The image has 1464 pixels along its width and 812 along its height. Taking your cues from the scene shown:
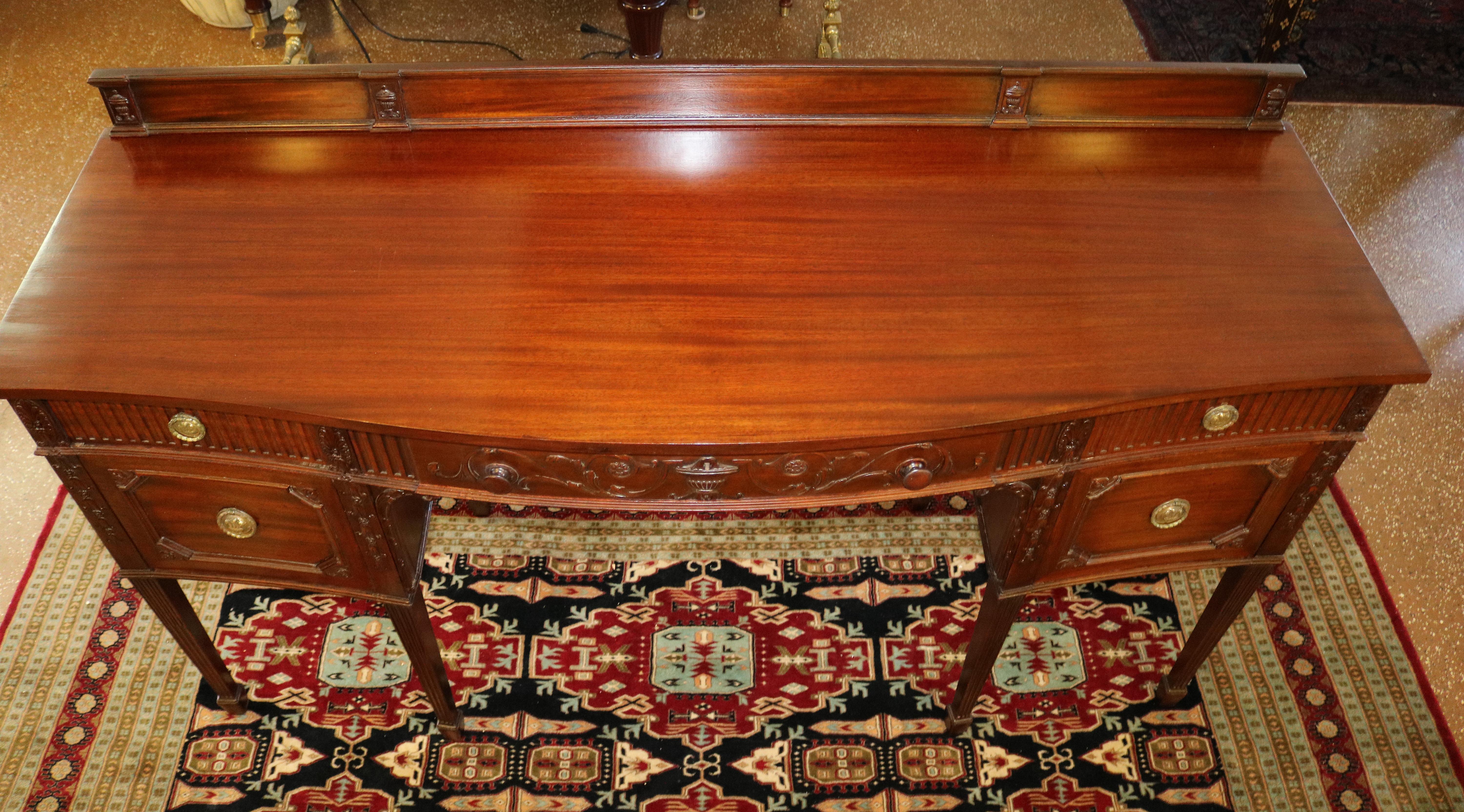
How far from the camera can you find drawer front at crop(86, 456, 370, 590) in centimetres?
157

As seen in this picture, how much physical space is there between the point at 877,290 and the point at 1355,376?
0.63 metres

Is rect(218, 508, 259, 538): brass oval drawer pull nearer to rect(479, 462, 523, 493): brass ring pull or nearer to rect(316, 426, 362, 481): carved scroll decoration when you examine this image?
rect(316, 426, 362, 481): carved scroll decoration

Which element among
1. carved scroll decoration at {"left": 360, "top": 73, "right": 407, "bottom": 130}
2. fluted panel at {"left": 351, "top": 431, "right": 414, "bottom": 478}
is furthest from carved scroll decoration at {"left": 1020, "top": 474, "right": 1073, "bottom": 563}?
carved scroll decoration at {"left": 360, "top": 73, "right": 407, "bottom": 130}

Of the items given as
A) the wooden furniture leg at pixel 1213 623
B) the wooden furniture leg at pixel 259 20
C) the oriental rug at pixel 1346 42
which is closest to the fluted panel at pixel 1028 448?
the wooden furniture leg at pixel 1213 623

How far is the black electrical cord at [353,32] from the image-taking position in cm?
340

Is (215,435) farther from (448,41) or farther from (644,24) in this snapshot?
(448,41)

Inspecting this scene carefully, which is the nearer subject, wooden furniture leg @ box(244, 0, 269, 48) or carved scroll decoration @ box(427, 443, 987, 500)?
carved scroll decoration @ box(427, 443, 987, 500)

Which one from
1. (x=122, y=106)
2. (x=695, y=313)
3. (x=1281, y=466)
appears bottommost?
(x=1281, y=466)

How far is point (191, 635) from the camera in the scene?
1968mm

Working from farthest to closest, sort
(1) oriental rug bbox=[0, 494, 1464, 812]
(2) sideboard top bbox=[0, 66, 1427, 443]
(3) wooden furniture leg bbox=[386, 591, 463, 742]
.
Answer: (1) oriental rug bbox=[0, 494, 1464, 812] → (3) wooden furniture leg bbox=[386, 591, 463, 742] → (2) sideboard top bbox=[0, 66, 1427, 443]

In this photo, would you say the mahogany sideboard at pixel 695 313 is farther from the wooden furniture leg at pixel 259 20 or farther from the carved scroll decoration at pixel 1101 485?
the wooden furniture leg at pixel 259 20

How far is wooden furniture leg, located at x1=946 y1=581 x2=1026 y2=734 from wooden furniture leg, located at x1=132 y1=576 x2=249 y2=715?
52.9 inches

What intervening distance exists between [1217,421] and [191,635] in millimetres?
1735

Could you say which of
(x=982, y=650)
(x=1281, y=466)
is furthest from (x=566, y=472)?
(x=1281, y=466)
